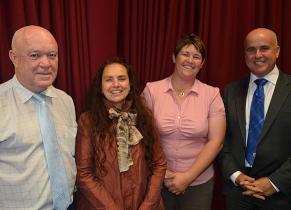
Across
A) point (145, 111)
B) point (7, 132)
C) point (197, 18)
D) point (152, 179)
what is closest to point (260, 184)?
point (152, 179)

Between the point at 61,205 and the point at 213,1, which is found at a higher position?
the point at 213,1

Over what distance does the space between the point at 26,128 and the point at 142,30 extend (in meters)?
1.24

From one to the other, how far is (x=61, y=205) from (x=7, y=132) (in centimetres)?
47

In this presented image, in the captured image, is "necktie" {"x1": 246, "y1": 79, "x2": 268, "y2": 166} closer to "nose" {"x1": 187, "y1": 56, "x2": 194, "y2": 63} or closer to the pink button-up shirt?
the pink button-up shirt

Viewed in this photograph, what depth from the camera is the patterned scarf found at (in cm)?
199

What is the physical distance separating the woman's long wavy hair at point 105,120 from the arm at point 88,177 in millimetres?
35

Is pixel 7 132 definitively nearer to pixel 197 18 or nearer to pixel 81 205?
pixel 81 205

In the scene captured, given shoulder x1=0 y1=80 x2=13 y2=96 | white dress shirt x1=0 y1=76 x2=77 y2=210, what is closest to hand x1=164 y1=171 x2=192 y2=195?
white dress shirt x1=0 y1=76 x2=77 y2=210

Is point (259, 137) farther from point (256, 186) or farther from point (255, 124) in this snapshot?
point (256, 186)

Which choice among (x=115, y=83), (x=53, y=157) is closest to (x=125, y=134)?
(x=115, y=83)

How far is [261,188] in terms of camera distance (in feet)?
7.37

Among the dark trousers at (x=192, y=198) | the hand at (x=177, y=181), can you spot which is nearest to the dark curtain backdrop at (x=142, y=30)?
the dark trousers at (x=192, y=198)

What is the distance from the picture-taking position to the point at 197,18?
9.21 feet

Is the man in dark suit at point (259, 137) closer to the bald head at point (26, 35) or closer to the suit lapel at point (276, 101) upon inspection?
the suit lapel at point (276, 101)
